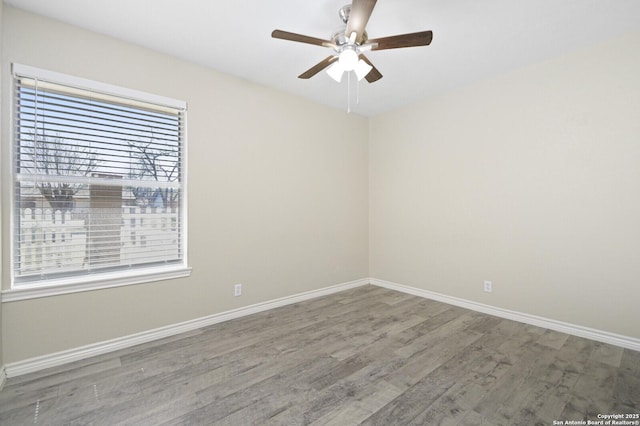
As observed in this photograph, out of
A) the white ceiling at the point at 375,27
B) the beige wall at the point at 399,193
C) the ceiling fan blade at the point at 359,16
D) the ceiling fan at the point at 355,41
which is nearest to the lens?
the ceiling fan blade at the point at 359,16

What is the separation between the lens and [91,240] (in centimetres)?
235

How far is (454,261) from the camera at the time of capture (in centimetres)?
353

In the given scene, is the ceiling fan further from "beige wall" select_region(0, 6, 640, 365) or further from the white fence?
the white fence

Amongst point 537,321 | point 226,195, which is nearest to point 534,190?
point 537,321

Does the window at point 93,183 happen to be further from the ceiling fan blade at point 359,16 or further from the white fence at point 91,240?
the ceiling fan blade at point 359,16

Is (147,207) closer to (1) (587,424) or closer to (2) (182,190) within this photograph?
(2) (182,190)

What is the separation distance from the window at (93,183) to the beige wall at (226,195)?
0.09 meters

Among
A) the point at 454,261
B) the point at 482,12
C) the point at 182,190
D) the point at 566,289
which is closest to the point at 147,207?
the point at 182,190

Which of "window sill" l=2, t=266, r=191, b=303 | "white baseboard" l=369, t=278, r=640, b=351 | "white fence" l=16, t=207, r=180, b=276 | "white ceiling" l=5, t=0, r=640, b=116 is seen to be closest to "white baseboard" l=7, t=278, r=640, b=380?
"white baseboard" l=369, t=278, r=640, b=351

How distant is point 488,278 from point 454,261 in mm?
407

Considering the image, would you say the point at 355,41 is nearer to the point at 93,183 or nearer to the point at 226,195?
the point at 226,195

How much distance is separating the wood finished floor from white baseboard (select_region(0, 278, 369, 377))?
7 cm

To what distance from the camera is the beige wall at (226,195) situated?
2135 millimetres

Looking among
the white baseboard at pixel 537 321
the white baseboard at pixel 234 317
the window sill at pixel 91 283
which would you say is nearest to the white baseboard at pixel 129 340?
the white baseboard at pixel 234 317
